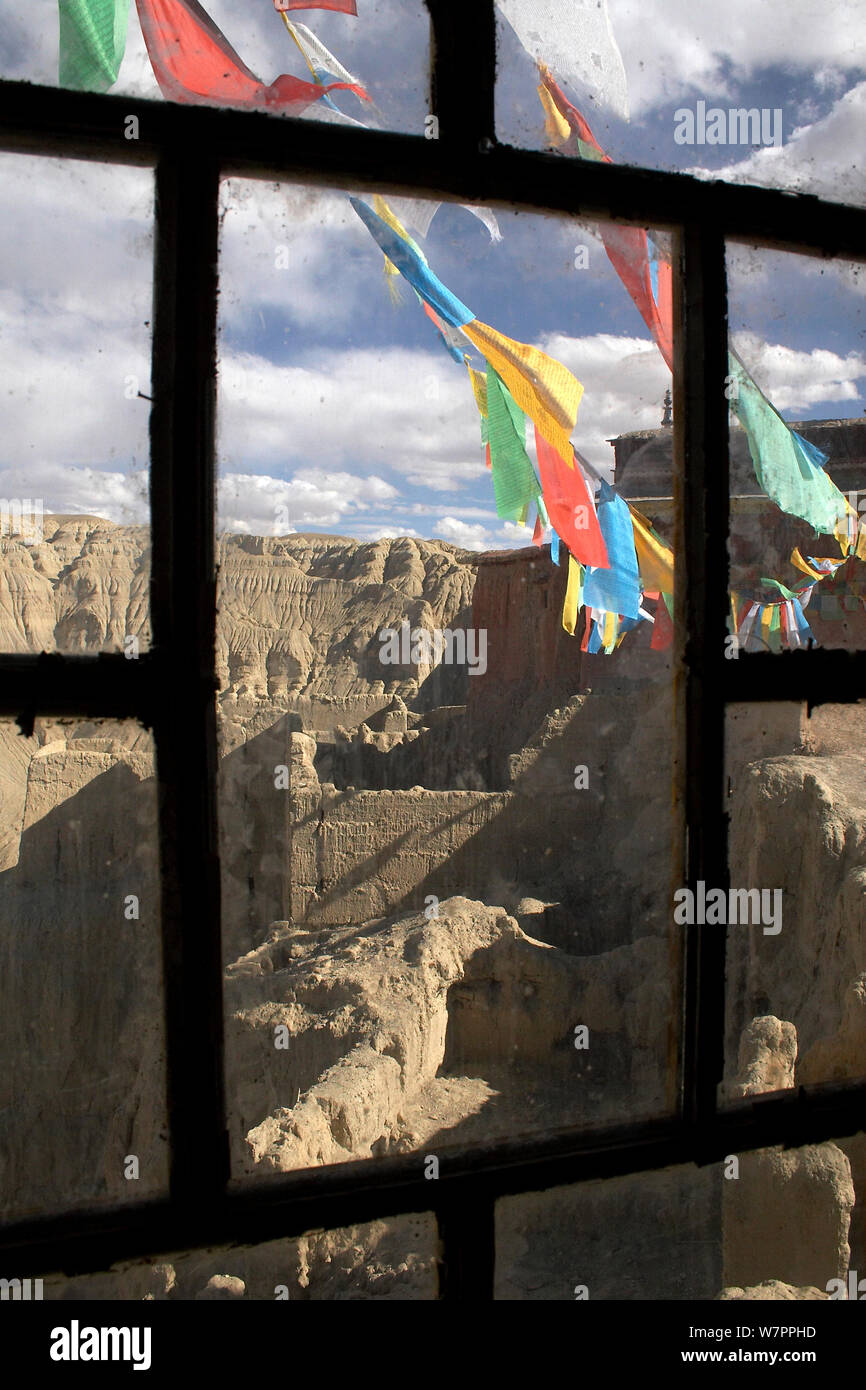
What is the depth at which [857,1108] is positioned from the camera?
4.51ft

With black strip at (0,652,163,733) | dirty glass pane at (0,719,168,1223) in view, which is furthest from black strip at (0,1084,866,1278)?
dirty glass pane at (0,719,168,1223)

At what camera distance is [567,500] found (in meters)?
5.89

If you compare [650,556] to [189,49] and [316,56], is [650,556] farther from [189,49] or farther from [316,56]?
[189,49]

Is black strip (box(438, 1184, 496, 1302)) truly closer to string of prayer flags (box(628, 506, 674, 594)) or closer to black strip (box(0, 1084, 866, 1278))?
black strip (box(0, 1084, 866, 1278))

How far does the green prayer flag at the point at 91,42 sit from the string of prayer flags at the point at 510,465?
431 cm

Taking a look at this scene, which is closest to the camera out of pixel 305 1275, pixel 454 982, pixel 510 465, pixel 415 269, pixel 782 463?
pixel 782 463

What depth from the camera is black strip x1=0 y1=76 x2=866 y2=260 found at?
1027 millimetres

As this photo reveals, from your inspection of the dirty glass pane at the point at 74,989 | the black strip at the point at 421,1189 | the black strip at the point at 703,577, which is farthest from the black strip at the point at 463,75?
the dirty glass pane at the point at 74,989

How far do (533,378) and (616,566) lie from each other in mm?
2390

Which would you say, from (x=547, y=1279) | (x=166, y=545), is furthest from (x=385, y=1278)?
(x=166, y=545)

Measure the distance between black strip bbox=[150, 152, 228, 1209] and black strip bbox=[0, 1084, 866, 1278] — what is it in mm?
49

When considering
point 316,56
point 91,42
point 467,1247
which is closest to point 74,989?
point 316,56
